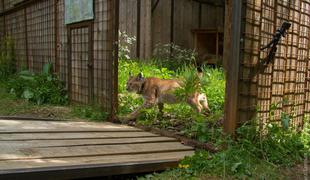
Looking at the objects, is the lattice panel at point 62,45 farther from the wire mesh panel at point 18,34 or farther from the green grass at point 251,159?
the green grass at point 251,159

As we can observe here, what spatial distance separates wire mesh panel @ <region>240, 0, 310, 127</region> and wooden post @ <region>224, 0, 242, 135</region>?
0.10 m

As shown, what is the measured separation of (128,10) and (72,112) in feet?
19.7

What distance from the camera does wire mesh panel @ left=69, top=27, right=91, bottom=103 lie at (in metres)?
7.33

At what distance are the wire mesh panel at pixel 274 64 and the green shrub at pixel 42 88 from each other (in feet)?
16.5

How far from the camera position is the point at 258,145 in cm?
438

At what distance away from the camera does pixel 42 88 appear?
858cm

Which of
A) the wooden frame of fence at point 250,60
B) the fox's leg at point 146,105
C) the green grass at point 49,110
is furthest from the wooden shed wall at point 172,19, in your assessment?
the fox's leg at point 146,105

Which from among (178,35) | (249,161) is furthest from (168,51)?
(249,161)

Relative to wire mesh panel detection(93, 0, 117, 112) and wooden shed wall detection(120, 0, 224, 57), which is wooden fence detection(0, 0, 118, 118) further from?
wooden shed wall detection(120, 0, 224, 57)

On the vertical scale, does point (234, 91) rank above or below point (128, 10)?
below

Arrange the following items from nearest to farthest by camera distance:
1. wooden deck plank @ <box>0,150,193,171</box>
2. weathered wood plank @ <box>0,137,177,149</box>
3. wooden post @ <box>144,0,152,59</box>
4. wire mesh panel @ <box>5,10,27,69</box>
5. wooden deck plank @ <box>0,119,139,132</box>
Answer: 1. wooden deck plank @ <box>0,150,193,171</box>
2. weathered wood plank @ <box>0,137,177,149</box>
3. wooden deck plank @ <box>0,119,139,132</box>
4. wire mesh panel @ <box>5,10,27,69</box>
5. wooden post @ <box>144,0,152,59</box>

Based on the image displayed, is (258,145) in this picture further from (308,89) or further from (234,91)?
(308,89)

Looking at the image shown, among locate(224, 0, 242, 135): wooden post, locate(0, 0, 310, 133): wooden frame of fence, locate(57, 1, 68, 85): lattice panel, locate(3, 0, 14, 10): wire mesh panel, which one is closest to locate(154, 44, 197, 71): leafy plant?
locate(57, 1, 68, 85): lattice panel

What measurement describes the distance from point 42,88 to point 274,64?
577cm
